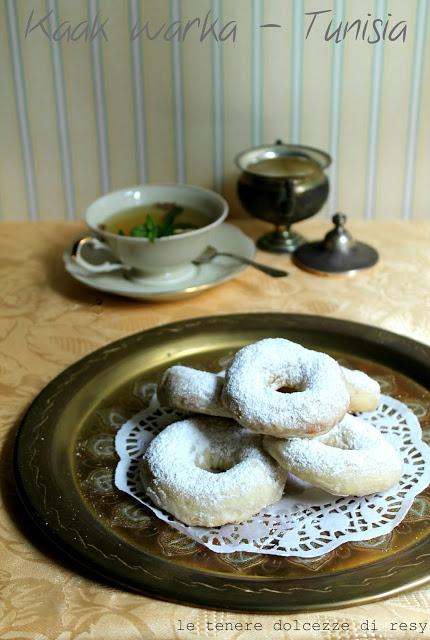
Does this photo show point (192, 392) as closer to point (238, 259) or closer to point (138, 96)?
point (238, 259)

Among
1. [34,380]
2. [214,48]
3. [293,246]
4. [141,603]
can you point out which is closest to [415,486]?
[141,603]

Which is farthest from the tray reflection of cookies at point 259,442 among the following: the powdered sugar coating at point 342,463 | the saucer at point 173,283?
the saucer at point 173,283

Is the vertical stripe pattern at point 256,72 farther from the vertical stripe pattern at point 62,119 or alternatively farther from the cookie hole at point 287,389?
the cookie hole at point 287,389

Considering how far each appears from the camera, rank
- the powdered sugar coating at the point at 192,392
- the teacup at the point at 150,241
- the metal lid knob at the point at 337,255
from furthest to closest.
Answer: the metal lid knob at the point at 337,255 < the teacup at the point at 150,241 < the powdered sugar coating at the point at 192,392

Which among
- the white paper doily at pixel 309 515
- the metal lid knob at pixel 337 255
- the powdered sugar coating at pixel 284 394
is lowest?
the white paper doily at pixel 309 515

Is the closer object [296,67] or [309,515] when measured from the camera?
[309,515]

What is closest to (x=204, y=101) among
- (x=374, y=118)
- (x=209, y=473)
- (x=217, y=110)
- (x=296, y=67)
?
(x=217, y=110)

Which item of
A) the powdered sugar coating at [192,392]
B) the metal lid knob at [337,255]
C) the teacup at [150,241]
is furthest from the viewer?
the metal lid knob at [337,255]
